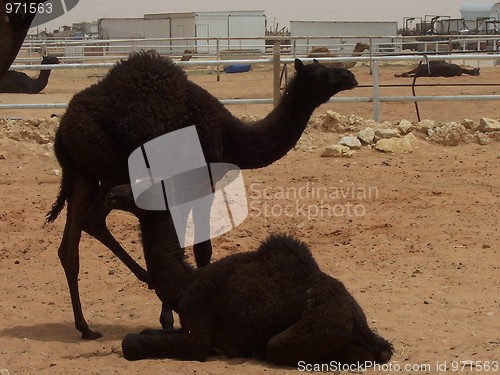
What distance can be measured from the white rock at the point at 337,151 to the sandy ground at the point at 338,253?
124 mm

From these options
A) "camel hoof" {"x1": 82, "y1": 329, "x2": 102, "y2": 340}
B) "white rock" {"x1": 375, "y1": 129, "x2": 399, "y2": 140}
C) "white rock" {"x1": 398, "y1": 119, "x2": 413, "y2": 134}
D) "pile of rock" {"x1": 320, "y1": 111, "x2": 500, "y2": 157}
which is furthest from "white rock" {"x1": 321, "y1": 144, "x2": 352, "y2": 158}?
"camel hoof" {"x1": 82, "y1": 329, "x2": 102, "y2": 340}

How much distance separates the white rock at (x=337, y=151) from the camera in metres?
13.0

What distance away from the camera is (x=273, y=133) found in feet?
23.5

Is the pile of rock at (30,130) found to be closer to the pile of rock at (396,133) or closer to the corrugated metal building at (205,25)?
the pile of rock at (396,133)

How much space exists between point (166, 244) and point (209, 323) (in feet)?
2.10

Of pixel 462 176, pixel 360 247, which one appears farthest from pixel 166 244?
pixel 462 176

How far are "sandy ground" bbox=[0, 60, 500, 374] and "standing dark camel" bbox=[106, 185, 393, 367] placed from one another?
138 mm

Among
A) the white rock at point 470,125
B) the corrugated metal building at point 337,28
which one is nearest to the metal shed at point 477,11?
the corrugated metal building at point 337,28

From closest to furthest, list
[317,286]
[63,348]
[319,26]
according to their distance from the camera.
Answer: [317,286], [63,348], [319,26]

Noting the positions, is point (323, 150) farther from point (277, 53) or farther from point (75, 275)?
point (75, 275)

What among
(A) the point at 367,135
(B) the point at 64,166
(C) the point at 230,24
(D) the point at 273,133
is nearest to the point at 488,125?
(A) the point at 367,135

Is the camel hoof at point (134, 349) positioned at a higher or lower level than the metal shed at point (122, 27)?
lower

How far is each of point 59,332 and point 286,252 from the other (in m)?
2.22

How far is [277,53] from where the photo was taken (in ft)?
47.9
